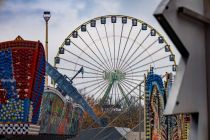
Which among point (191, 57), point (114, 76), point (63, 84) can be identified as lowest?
point (191, 57)

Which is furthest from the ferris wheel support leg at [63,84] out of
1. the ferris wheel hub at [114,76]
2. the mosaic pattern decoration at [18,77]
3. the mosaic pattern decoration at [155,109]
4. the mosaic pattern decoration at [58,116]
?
the ferris wheel hub at [114,76]

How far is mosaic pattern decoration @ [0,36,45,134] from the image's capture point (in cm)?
1827

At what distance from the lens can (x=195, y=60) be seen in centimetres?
339

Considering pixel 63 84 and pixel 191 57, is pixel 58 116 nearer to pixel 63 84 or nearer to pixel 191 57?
pixel 63 84

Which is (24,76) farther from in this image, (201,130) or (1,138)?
(201,130)

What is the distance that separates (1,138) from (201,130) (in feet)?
56.0

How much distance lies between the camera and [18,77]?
1836 cm

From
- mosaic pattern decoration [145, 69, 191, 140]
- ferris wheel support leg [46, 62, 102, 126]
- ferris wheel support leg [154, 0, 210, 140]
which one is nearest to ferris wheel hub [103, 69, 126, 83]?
ferris wheel support leg [46, 62, 102, 126]

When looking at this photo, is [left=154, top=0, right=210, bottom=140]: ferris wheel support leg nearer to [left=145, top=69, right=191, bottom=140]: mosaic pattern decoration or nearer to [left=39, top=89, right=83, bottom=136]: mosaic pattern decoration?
[left=145, top=69, right=191, bottom=140]: mosaic pattern decoration

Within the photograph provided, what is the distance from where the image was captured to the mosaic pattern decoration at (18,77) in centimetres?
1827

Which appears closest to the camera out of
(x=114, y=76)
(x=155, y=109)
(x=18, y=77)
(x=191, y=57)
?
(x=191, y=57)

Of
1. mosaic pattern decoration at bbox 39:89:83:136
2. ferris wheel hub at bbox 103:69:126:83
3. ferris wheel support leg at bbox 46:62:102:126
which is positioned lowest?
mosaic pattern decoration at bbox 39:89:83:136

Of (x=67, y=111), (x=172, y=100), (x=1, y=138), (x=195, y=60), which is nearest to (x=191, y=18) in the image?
(x=195, y=60)

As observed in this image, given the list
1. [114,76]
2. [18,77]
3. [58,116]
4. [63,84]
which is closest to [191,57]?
[18,77]
